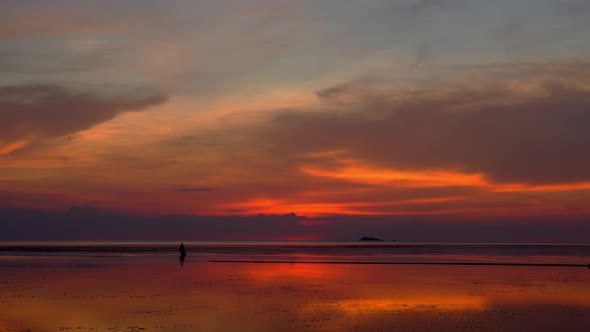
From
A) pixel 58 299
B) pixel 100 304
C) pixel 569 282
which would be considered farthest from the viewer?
pixel 569 282

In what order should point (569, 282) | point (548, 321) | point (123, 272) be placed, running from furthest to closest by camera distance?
point (123, 272)
point (569, 282)
point (548, 321)

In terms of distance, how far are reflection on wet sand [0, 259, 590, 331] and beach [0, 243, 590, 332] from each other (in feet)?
0.17

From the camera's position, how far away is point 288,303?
31844 millimetres

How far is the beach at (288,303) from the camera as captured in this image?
25125mm

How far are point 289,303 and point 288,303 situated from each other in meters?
0.05

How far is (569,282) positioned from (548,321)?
23.0 m

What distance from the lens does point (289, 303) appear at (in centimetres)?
3184

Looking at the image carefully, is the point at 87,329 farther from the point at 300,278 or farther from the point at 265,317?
the point at 300,278

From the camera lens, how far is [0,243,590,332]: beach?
25.1 metres

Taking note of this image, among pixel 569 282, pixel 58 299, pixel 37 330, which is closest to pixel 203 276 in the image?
pixel 58 299

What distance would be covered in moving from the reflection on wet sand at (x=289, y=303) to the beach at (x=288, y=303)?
0.17 ft

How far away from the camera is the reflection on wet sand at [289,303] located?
25203 mm

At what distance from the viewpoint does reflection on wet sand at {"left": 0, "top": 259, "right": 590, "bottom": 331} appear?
25.2 metres

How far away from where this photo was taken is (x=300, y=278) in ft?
160
